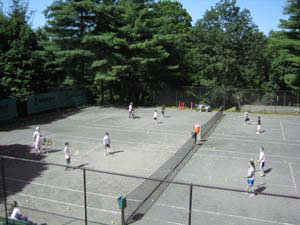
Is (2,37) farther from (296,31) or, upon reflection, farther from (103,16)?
(296,31)

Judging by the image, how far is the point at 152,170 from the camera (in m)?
18.1

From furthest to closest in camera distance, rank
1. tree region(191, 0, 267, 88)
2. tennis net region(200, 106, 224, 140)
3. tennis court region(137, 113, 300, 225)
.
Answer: tree region(191, 0, 267, 88), tennis net region(200, 106, 224, 140), tennis court region(137, 113, 300, 225)

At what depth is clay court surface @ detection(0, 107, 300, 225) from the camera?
1265 centimetres

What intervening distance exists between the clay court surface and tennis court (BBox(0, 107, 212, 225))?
42mm

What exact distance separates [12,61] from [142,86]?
74.9 feet

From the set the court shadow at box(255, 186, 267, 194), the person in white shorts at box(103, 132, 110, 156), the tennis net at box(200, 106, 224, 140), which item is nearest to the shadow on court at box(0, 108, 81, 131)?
the person in white shorts at box(103, 132, 110, 156)

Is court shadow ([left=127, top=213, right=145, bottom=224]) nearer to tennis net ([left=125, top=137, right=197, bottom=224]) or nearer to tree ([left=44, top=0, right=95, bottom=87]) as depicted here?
tennis net ([left=125, top=137, right=197, bottom=224])

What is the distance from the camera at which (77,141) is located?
2502cm

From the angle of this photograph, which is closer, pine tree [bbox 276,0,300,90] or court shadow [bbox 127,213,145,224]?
court shadow [bbox 127,213,145,224]

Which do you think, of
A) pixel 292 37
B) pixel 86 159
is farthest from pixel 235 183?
pixel 292 37

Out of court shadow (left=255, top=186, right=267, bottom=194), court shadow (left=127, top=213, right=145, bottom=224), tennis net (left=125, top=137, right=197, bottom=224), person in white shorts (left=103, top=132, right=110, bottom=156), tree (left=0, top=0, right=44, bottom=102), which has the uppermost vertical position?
tree (left=0, top=0, right=44, bottom=102)

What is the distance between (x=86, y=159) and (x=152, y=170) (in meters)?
4.80

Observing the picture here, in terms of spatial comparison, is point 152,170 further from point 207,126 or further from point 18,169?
point 207,126

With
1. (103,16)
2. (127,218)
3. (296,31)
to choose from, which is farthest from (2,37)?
(296,31)
